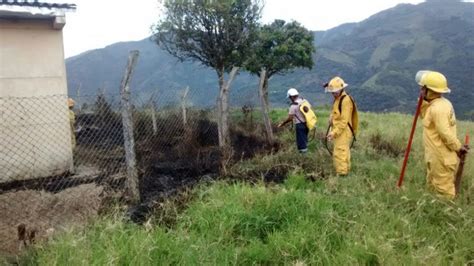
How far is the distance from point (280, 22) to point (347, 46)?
7176 centimetres

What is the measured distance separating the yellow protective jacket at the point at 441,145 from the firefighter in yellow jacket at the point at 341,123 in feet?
4.27

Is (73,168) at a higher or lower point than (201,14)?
lower

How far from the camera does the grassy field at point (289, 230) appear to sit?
3.25 m

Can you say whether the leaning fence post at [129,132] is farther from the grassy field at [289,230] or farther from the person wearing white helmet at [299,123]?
the person wearing white helmet at [299,123]

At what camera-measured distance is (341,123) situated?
19.1ft

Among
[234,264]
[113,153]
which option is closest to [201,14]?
[113,153]

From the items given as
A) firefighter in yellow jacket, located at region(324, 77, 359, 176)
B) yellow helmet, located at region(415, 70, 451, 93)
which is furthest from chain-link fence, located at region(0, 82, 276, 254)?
yellow helmet, located at region(415, 70, 451, 93)

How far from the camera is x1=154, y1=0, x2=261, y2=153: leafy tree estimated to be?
30.6 feet

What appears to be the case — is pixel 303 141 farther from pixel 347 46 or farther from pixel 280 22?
pixel 347 46

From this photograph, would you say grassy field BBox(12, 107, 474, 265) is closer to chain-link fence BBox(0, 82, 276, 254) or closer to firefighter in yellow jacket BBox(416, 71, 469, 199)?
firefighter in yellow jacket BBox(416, 71, 469, 199)

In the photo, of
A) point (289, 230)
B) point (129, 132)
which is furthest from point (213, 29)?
point (289, 230)

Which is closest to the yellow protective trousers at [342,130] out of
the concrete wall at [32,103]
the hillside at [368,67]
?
the concrete wall at [32,103]

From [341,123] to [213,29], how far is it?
4.67 meters

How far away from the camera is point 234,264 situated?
3.29m
